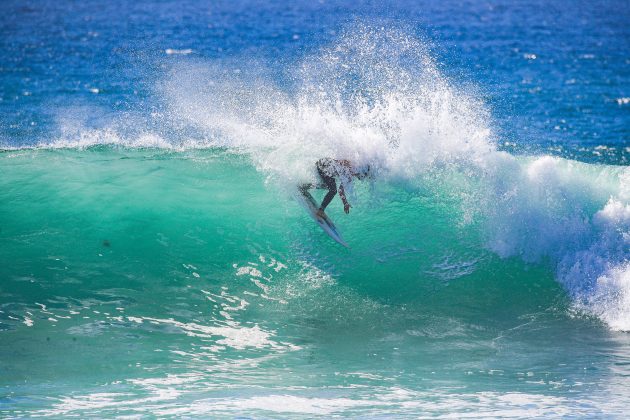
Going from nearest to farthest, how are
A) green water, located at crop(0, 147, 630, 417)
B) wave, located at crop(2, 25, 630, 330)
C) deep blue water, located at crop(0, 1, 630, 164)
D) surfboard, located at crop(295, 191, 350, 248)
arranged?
green water, located at crop(0, 147, 630, 417)
surfboard, located at crop(295, 191, 350, 248)
wave, located at crop(2, 25, 630, 330)
deep blue water, located at crop(0, 1, 630, 164)

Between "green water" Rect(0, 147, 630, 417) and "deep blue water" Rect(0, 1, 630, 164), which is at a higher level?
"deep blue water" Rect(0, 1, 630, 164)

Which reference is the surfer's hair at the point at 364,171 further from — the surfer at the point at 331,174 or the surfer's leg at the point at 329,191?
the surfer's leg at the point at 329,191

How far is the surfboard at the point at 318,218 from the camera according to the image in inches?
388

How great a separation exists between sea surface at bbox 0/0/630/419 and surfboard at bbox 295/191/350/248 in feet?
0.86

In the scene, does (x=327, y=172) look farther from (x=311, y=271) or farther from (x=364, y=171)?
(x=311, y=271)

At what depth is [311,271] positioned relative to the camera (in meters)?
9.92

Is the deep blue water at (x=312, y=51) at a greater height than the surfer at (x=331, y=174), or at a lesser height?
greater

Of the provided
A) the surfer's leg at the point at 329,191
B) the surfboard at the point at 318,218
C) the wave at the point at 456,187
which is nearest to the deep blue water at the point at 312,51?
the wave at the point at 456,187

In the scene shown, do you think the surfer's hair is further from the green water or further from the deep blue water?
the deep blue water

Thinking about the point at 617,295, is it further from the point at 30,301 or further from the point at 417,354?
the point at 30,301

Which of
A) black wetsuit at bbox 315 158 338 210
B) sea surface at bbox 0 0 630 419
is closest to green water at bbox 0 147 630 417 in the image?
sea surface at bbox 0 0 630 419

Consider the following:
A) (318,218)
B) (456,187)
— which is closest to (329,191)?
(318,218)

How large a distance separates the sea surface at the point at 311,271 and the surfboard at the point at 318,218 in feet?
0.86

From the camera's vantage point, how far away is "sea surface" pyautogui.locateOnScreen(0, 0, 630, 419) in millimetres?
7109
